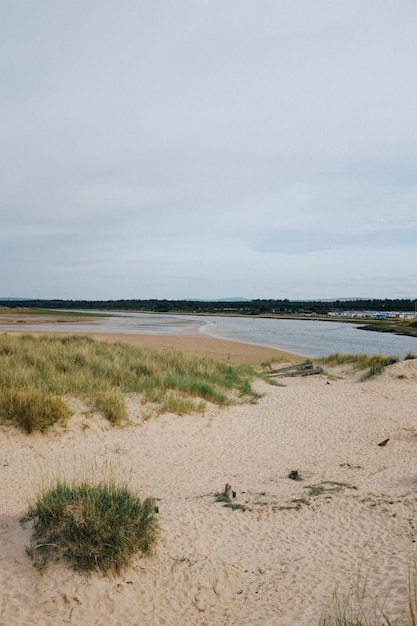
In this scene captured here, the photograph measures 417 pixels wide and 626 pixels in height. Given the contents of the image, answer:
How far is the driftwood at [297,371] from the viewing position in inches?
743

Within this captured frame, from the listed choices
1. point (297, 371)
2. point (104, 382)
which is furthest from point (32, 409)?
point (297, 371)

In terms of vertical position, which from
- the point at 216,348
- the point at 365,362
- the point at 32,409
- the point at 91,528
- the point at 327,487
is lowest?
the point at 216,348

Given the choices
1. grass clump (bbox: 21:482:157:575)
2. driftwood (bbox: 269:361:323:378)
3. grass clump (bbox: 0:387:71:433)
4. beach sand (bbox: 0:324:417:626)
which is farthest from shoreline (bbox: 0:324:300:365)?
grass clump (bbox: 21:482:157:575)

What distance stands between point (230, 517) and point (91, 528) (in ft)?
6.17

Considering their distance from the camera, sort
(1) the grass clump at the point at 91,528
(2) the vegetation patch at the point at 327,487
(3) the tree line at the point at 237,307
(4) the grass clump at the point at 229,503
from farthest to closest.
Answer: (3) the tree line at the point at 237,307
(2) the vegetation patch at the point at 327,487
(4) the grass clump at the point at 229,503
(1) the grass clump at the point at 91,528

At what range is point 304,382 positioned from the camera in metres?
17.9

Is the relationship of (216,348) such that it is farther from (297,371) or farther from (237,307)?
(237,307)

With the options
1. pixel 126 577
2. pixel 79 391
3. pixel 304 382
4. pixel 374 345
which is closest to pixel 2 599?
pixel 126 577

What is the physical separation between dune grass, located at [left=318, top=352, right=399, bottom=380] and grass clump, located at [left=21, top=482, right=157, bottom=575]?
15215 millimetres

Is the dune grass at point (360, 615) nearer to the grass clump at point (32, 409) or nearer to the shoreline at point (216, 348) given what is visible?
the grass clump at point (32, 409)

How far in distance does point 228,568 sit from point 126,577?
0.96 metres

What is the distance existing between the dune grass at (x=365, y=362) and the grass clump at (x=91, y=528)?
15.2m

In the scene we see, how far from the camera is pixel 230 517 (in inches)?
228

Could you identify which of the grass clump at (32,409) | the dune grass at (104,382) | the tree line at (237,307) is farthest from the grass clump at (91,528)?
the tree line at (237,307)
